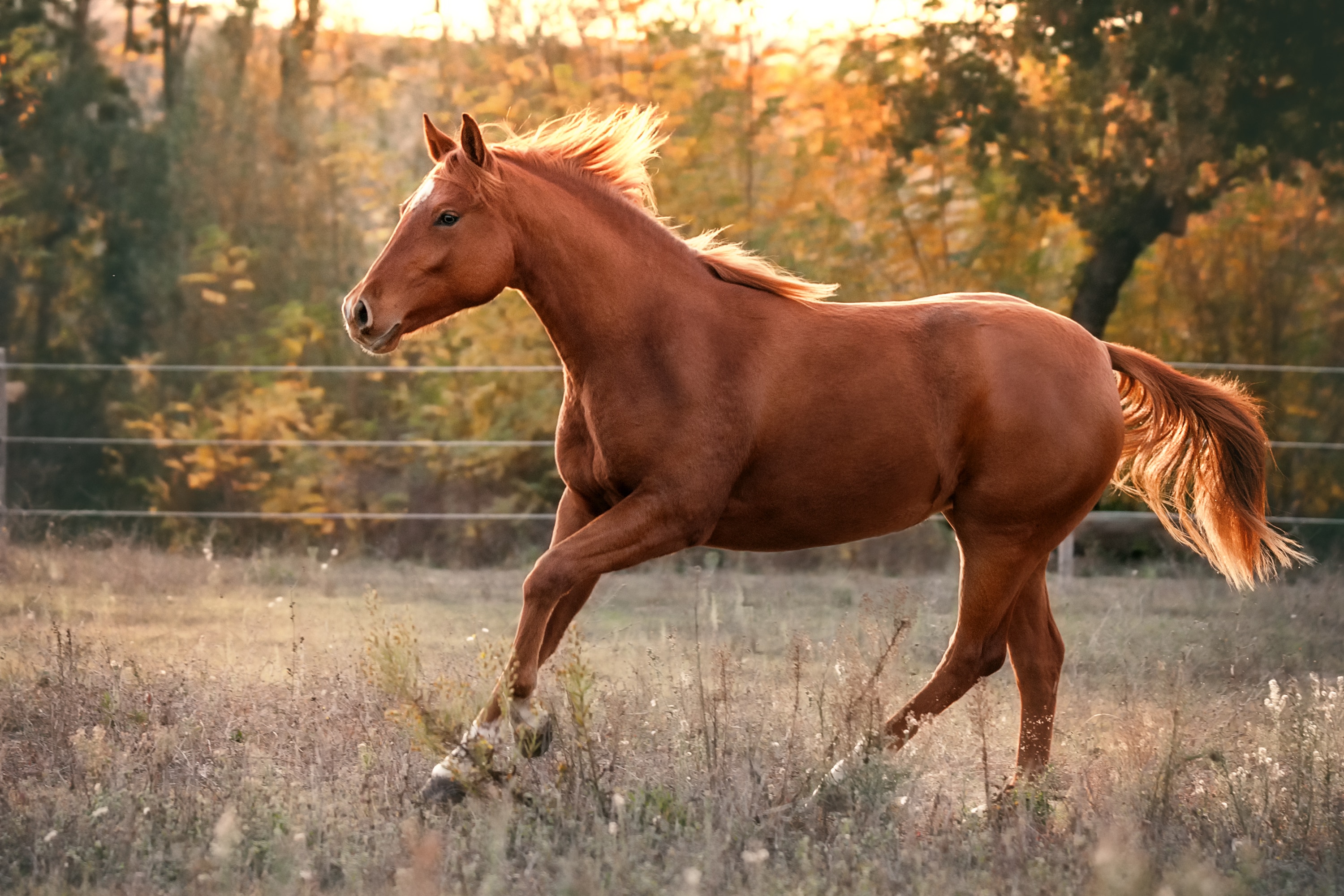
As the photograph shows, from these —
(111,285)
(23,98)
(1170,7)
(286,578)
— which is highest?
(1170,7)

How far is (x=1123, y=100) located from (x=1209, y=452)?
268 inches

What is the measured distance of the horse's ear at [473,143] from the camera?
13.8 ft

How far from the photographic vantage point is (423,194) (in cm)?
430

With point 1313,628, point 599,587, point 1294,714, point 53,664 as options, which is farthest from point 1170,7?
point 53,664

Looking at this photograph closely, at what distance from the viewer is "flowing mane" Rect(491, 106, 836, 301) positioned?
4.66 meters

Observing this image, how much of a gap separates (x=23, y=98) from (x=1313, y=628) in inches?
432

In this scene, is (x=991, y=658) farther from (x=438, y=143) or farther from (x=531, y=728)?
(x=438, y=143)

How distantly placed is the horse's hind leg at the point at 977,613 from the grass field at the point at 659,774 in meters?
0.20

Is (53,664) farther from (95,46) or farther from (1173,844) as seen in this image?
(95,46)

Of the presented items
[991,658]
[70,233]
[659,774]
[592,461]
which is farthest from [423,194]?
[70,233]

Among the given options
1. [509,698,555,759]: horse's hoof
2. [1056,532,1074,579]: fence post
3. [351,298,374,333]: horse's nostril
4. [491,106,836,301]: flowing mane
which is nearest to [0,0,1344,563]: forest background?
[1056,532,1074,579]: fence post

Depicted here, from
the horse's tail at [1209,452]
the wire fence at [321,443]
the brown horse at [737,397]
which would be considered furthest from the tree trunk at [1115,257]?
the brown horse at [737,397]

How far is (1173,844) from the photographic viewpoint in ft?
12.9

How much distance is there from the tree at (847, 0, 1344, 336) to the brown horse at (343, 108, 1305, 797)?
6.67 meters
